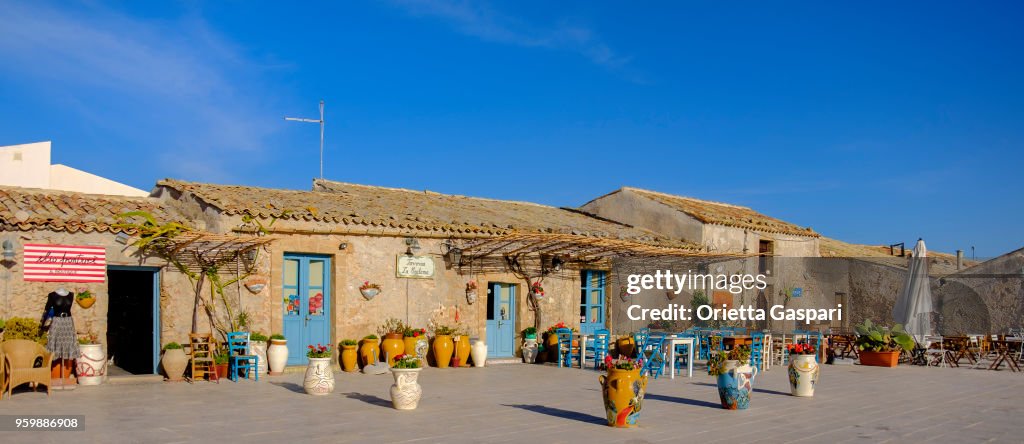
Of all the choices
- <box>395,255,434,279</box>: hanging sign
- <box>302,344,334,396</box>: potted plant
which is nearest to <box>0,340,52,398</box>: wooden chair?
<box>302,344,334,396</box>: potted plant

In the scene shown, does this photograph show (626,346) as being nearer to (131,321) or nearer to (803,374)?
(803,374)

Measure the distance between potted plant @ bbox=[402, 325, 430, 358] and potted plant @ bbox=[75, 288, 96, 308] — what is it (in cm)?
503

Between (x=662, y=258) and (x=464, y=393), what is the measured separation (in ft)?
30.5

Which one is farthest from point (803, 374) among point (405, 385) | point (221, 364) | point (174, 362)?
point (174, 362)

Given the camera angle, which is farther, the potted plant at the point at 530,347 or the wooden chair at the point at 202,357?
the potted plant at the point at 530,347

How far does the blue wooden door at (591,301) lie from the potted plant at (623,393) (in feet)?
31.9

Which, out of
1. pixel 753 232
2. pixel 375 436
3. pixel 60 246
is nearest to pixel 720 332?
pixel 753 232

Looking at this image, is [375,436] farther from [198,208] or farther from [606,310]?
[606,310]

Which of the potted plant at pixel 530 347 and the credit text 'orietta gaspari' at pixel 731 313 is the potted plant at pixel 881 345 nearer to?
the credit text 'orietta gaspari' at pixel 731 313

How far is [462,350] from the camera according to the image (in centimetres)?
1606

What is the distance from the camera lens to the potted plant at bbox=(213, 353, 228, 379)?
43.1 feet

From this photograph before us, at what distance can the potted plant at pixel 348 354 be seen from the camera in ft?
47.9

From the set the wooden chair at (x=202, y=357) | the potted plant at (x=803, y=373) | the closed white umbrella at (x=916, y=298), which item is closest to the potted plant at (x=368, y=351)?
the wooden chair at (x=202, y=357)

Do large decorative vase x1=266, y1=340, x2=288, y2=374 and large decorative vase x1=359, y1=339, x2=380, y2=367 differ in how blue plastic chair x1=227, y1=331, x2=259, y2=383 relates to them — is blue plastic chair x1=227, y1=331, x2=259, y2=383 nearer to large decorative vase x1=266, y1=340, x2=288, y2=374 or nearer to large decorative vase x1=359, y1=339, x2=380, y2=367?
large decorative vase x1=266, y1=340, x2=288, y2=374
